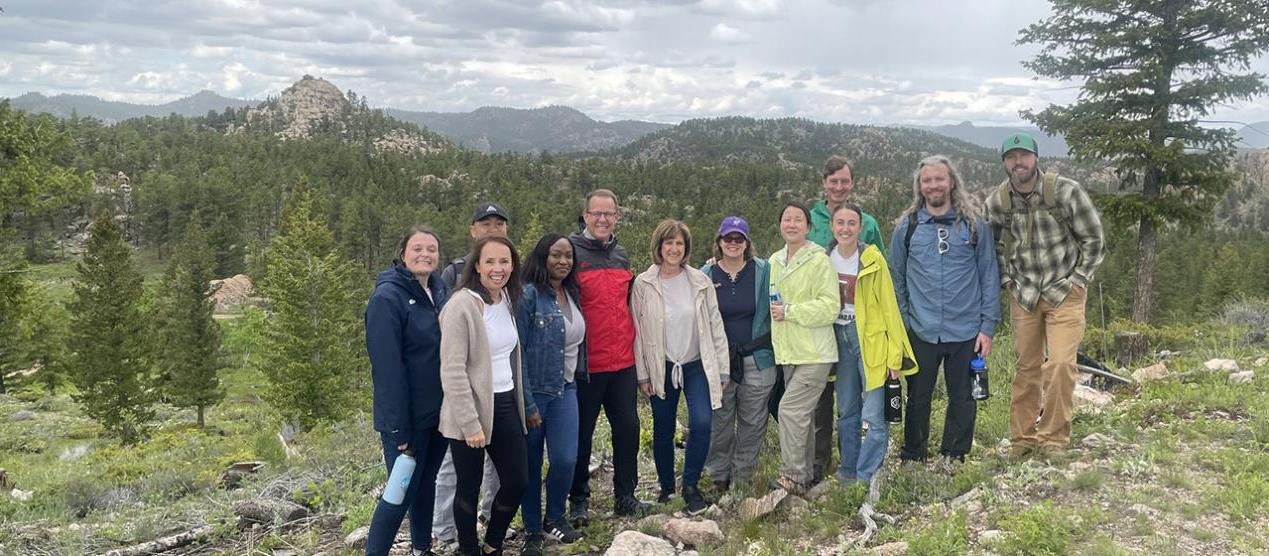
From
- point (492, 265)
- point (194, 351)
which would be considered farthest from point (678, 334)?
point (194, 351)

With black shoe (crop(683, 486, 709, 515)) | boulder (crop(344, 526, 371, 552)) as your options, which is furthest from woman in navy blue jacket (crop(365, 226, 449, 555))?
black shoe (crop(683, 486, 709, 515))

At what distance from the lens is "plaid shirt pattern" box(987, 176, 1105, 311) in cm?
492

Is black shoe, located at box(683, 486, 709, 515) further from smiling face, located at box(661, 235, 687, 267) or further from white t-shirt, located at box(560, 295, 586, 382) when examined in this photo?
smiling face, located at box(661, 235, 687, 267)

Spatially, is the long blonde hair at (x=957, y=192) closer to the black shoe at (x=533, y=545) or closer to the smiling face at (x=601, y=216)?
the smiling face at (x=601, y=216)

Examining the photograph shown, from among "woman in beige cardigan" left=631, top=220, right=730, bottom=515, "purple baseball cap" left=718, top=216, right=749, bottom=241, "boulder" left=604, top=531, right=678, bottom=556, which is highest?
"purple baseball cap" left=718, top=216, right=749, bottom=241

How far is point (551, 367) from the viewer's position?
14.5ft

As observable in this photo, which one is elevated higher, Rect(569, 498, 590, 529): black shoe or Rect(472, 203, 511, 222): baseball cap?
Rect(472, 203, 511, 222): baseball cap

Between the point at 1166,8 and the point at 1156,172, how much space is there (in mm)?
3736

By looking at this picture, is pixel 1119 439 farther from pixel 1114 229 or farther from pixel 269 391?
pixel 269 391

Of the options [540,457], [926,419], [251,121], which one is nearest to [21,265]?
[540,457]

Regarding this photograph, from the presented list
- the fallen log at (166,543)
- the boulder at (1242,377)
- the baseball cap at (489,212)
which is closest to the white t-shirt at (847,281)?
the baseball cap at (489,212)

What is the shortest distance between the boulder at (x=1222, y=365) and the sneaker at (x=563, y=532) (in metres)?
7.60

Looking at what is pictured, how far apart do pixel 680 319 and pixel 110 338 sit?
27478 millimetres

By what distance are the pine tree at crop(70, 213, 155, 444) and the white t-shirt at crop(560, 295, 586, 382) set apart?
25816mm
